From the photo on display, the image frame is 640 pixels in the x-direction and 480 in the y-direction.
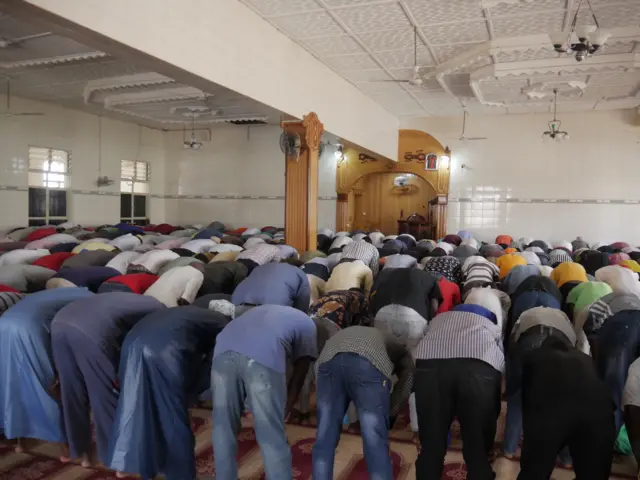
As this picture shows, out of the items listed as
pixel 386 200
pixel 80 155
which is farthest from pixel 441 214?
pixel 80 155

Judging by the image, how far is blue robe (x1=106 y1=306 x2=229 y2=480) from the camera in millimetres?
3033

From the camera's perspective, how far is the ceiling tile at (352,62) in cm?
774

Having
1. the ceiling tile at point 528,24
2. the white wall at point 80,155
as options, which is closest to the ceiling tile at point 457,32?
the ceiling tile at point 528,24

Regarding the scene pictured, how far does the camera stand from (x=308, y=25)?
253 inches

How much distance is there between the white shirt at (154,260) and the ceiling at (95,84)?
1.94m

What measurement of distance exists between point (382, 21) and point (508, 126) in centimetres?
692

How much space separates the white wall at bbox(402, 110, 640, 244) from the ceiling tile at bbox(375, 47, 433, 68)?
184 inches

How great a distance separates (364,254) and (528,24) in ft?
11.0

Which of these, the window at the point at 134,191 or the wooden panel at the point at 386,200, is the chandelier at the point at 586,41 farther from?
the window at the point at 134,191

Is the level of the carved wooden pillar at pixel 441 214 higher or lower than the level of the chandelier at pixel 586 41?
lower

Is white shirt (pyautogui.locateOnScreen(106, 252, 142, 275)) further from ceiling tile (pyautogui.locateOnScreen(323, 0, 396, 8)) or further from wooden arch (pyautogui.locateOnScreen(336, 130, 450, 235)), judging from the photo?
wooden arch (pyautogui.locateOnScreen(336, 130, 450, 235))

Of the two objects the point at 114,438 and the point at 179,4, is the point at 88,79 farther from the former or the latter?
the point at 114,438

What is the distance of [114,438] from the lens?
121 inches

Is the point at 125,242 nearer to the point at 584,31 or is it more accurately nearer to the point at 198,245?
the point at 198,245
